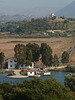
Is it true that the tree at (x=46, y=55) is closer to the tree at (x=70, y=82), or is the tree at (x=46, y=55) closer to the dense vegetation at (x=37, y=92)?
the tree at (x=70, y=82)

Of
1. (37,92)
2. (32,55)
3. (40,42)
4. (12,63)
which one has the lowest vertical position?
(12,63)

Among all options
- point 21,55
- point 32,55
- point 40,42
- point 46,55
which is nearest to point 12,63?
point 21,55

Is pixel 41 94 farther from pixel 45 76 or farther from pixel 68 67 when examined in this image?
pixel 68 67

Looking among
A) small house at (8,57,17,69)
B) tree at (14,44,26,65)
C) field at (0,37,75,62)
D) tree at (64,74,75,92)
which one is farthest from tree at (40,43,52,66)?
tree at (64,74,75,92)

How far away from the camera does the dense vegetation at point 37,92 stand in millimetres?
18781

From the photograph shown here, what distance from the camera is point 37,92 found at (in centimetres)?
1902

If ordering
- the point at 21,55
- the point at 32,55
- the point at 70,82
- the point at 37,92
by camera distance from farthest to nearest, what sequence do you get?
the point at 32,55, the point at 21,55, the point at 70,82, the point at 37,92

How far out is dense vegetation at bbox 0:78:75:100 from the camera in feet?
61.6

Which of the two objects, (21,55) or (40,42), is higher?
(40,42)

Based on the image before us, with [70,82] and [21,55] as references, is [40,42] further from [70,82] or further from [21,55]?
[70,82]

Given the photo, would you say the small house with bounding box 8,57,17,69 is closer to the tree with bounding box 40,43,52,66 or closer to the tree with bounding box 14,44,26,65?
the tree with bounding box 14,44,26,65

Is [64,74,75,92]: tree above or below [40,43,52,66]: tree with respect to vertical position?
below

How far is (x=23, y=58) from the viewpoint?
40062 millimetres

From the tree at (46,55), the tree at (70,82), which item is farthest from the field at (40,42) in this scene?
the tree at (70,82)
